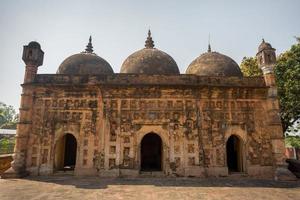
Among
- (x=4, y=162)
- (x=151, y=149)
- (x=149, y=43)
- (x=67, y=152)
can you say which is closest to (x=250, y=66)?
(x=149, y=43)

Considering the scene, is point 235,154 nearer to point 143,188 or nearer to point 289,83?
point 289,83

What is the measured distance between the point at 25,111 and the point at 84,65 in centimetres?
428

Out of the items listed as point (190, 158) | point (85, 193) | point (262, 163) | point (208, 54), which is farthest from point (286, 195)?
point (208, 54)

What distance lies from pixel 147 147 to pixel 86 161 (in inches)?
170

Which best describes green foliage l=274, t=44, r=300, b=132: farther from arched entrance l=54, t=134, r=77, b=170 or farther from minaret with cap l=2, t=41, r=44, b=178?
minaret with cap l=2, t=41, r=44, b=178

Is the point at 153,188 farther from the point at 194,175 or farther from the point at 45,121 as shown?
the point at 45,121

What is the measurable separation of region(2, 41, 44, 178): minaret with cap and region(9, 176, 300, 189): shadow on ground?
83 centimetres

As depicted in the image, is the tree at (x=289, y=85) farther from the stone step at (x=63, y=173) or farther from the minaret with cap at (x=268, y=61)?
the stone step at (x=63, y=173)

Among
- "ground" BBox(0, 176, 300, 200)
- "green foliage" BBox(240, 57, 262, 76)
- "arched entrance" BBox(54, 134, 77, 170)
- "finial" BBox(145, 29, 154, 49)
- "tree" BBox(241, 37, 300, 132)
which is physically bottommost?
"ground" BBox(0, 176, 300, 200)

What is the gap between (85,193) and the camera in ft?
21.4

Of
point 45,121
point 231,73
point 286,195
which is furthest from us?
point 231,73

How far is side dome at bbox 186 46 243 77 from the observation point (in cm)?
1228

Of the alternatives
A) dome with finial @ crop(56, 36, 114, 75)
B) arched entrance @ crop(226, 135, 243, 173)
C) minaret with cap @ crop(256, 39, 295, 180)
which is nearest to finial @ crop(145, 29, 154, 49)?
dome with finial @ crop(56, 36, 114, 75)

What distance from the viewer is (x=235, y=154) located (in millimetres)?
11188
